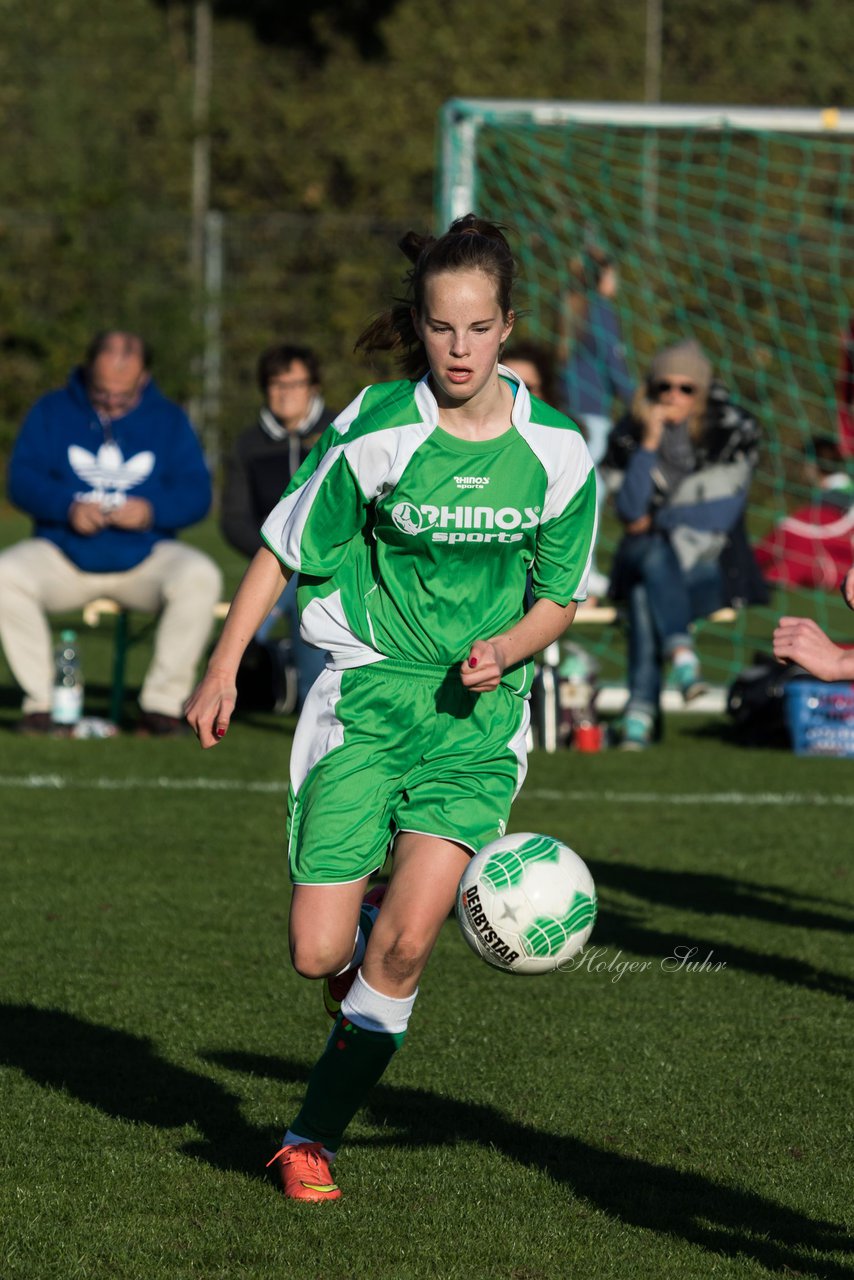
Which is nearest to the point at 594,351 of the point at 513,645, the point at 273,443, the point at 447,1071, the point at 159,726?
the point at 273,443

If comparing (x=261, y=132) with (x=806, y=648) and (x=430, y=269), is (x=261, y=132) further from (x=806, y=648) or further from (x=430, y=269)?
(x=806, y=648)

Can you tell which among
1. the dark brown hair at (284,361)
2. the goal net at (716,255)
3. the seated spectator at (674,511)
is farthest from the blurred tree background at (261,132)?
the dark brown hair at (284,361)

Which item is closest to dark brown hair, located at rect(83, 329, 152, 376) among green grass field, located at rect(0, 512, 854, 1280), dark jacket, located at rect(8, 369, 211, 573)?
dark jacket, located at rect(8, 369, 211, 573)

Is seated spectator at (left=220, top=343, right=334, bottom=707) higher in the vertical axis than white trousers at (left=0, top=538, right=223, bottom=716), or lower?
higher

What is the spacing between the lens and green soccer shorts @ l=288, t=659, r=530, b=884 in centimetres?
373

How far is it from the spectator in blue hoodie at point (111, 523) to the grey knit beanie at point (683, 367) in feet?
7.85

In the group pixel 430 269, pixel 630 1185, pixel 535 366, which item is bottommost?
pixel 630 1185

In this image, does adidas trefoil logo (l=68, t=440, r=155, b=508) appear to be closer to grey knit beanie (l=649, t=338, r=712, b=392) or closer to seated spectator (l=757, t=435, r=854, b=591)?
grey knit beanie (l=649, t=338, r=712, b=392)

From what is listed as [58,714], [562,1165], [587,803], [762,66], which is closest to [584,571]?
[562,1165]

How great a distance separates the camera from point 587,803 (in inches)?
315

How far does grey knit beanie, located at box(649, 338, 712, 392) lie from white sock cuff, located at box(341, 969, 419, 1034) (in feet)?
21.6

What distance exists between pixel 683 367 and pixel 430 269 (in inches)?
252

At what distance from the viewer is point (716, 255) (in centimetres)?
1922

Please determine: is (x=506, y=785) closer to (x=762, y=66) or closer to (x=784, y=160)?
(x=784, y=160)
